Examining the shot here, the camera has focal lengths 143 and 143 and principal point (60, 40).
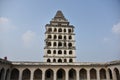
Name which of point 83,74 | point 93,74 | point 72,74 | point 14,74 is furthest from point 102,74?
point 14,74

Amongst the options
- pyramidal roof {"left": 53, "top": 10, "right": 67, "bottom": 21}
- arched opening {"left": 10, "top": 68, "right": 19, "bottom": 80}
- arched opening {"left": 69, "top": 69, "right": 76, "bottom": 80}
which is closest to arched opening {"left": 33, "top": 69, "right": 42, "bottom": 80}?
arched opening {"left": 10, "top": 68, "right": 19, "bottom": 80}

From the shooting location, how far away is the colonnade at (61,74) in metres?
25.6

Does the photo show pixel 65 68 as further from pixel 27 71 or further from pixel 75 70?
pixel 27 71

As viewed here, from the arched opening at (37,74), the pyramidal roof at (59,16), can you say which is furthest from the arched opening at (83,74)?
the pyramidal roof at (59,16)

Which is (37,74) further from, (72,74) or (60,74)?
(72,74)

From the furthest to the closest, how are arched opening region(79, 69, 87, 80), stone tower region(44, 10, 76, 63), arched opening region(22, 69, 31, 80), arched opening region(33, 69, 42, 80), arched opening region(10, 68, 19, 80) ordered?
stone tower region(44, 10, 76, 63)
arched opening region(79, 69, 87, 80)
arched opening region(33, 69, 42, 80)
arched opening region(22, 69, 31, 80)
arched opening region(10, 68, 19, 80)

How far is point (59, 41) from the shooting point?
32.6 m

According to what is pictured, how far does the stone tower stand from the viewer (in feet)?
102

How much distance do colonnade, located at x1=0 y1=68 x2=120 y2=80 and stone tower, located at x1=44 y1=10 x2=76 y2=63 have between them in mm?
3469

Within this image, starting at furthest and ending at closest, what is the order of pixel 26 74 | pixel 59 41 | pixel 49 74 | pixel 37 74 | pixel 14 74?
pixel 59 41
pixel 49 74
pixel 37 74
pixel 26 74
pixel 14 74

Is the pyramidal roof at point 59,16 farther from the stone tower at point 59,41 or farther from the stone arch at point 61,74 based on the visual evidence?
the stone arch at point 61,74

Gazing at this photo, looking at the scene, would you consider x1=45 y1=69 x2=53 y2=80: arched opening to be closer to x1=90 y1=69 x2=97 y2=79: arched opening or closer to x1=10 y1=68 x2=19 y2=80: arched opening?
x1=10 y1=68 x2=19 y2=80: arched opening

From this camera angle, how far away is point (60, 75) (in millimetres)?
27984

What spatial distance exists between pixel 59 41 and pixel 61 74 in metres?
7.82
